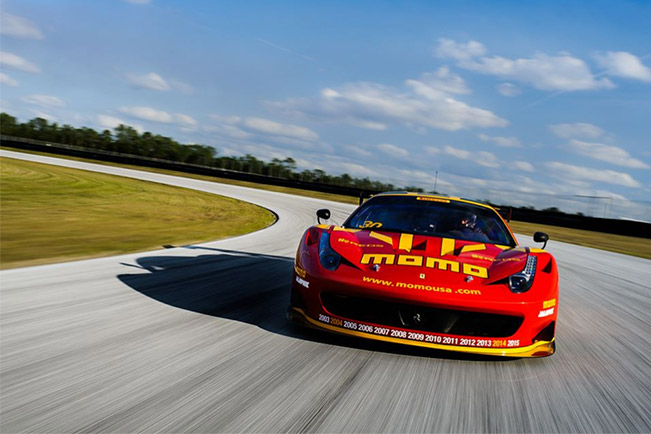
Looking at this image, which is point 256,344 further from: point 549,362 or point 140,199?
point 140,199

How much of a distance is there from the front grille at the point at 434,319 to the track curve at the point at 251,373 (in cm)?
24

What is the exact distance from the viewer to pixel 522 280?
3.38 m

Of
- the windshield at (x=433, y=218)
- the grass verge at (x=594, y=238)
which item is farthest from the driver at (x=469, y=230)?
the grass verge at (x=594, y=238)

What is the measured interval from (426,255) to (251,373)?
150cm

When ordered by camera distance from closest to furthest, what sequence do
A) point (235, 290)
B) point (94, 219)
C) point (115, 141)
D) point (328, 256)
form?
point (328, 256) < point (235, 290) < point (94, 219) < point (115, 141)

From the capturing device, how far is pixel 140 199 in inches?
648

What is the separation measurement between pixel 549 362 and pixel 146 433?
2.71m

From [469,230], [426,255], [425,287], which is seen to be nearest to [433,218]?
[469,230]

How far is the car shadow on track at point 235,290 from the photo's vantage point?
11.7 ft

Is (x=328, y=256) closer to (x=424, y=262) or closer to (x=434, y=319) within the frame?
(x=424, y=262)

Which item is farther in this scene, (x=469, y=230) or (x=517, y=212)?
(x=517, y=212)

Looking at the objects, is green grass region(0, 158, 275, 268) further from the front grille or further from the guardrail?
the front grille

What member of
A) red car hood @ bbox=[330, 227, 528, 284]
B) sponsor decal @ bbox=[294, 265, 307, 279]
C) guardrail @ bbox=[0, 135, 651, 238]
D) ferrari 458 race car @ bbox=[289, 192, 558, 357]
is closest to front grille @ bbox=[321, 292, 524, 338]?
ferrari 458 race car @ bbox=[289, 192, 558, 357]

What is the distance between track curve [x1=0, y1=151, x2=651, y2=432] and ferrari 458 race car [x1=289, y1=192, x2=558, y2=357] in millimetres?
192
